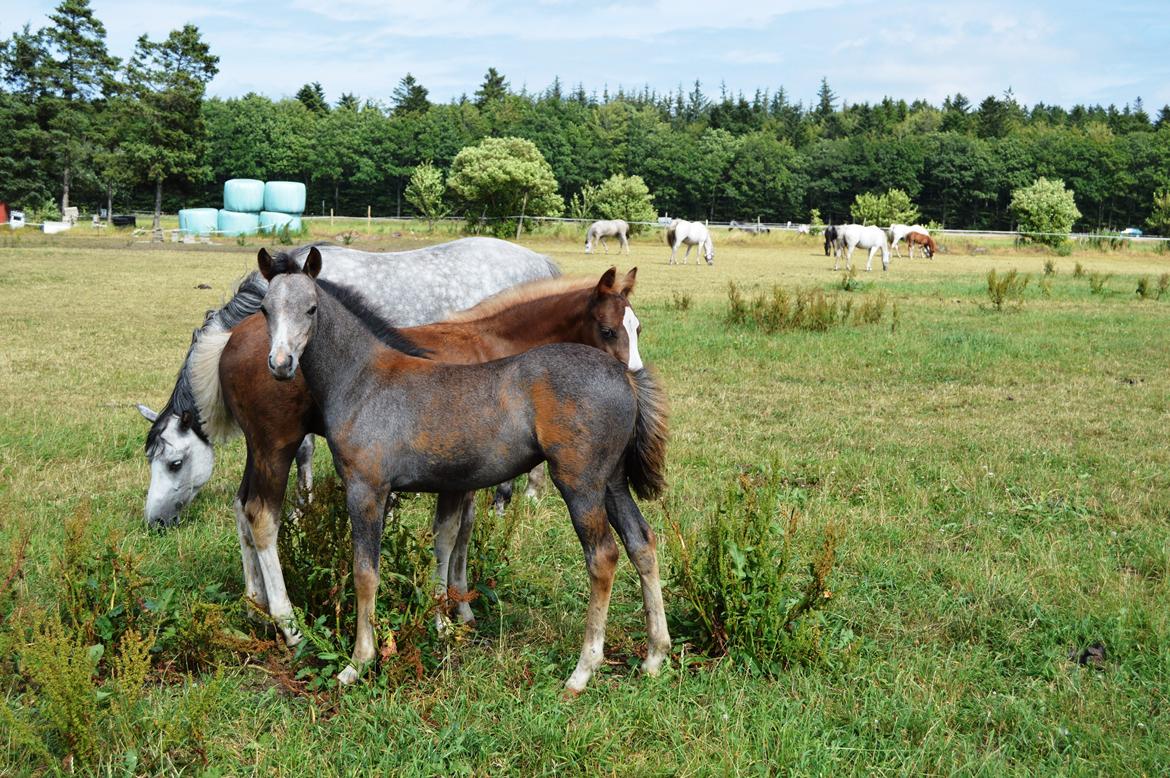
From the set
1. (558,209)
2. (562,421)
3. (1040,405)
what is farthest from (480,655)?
(558,209)

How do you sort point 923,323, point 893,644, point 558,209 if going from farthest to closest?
point 558,209, point 923,323, point 893,644

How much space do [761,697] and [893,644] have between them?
906 millimetres

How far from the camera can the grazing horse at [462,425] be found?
3.70m

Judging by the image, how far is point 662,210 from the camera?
79.2 meters

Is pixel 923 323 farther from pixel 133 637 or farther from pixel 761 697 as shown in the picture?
pixel 133 637

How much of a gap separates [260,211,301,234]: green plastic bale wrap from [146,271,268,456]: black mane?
124ft

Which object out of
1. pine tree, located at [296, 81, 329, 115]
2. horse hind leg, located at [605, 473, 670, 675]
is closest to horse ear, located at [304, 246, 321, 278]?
horse hind leg, located at [605, 473, 670, 675]

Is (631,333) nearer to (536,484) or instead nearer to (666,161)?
(536,484)

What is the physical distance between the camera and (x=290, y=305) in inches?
140

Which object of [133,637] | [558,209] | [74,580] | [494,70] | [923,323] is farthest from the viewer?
[494,70]

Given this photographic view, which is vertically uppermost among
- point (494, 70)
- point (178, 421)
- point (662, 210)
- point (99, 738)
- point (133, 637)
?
point (494, 70)

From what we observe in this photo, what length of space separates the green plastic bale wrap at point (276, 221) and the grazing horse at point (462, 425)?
39.8 m

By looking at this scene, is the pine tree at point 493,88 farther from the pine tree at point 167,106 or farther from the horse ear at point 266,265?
the horse ear at point 266,265

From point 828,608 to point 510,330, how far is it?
86.1 inches
